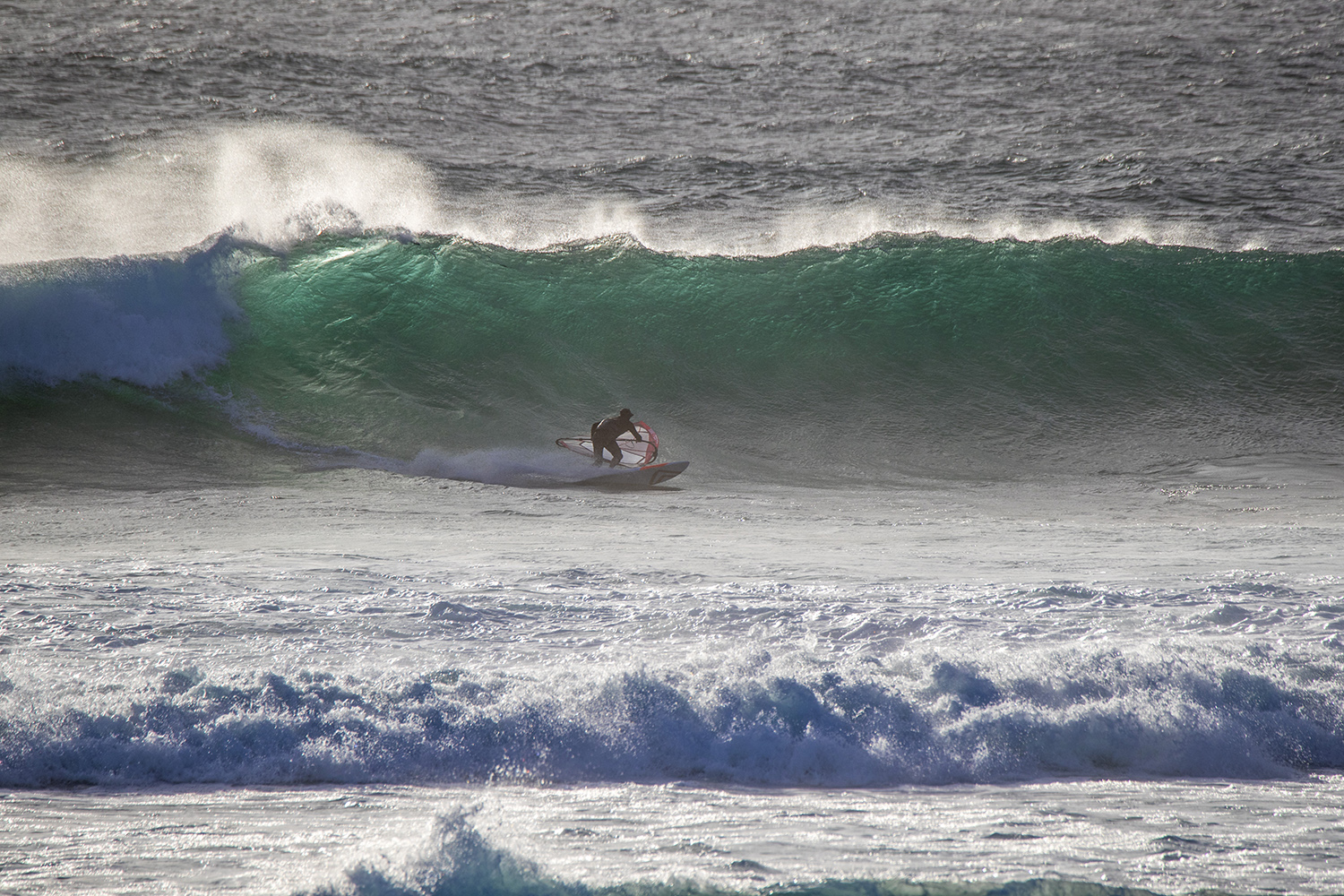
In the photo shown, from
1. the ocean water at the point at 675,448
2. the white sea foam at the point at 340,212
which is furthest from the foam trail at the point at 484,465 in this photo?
the white sea foam at the point at 340,212

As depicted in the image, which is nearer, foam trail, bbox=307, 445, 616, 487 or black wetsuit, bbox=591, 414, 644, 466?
foam trail, bbox=307, 445, 616, 487

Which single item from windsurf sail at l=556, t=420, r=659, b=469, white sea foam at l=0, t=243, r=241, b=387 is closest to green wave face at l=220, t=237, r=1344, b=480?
white sea foam at l=0, t=243, r=241, b=387

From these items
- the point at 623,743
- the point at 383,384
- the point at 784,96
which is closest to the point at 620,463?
the point at 383,384

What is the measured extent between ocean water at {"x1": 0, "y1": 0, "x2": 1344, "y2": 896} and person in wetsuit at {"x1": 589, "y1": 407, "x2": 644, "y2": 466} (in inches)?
13.6

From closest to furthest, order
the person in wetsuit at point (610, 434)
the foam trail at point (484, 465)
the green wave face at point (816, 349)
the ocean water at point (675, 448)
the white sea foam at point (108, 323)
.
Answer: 1. the ocean water at point (675, 448)
2. the foam trail at point (484, 465)
3. the person in wetsuit at point (610, 434)
4. the white sea foam at point (108, 323)
5. the green wave face at point (816, 349)

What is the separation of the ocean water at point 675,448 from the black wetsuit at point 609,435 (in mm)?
347

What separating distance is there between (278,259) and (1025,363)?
765cm

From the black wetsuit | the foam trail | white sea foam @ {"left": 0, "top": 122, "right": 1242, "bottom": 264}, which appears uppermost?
white sea foam @ {"left": 0, "top": 122, "right": 1242, "bottom": 264}

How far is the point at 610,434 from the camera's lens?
24.3ft

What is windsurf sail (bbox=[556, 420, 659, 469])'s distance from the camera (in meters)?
7.35

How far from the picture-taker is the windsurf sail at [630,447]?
735cm

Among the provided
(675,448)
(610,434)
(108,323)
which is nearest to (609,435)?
(610,434)

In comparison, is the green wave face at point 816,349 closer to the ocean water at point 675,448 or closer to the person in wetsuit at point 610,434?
the ocean water at point 675,448

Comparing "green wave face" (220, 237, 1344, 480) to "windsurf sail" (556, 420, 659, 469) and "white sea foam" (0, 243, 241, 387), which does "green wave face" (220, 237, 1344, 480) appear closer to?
"white sea foam" (0, 243, 241, 387)
